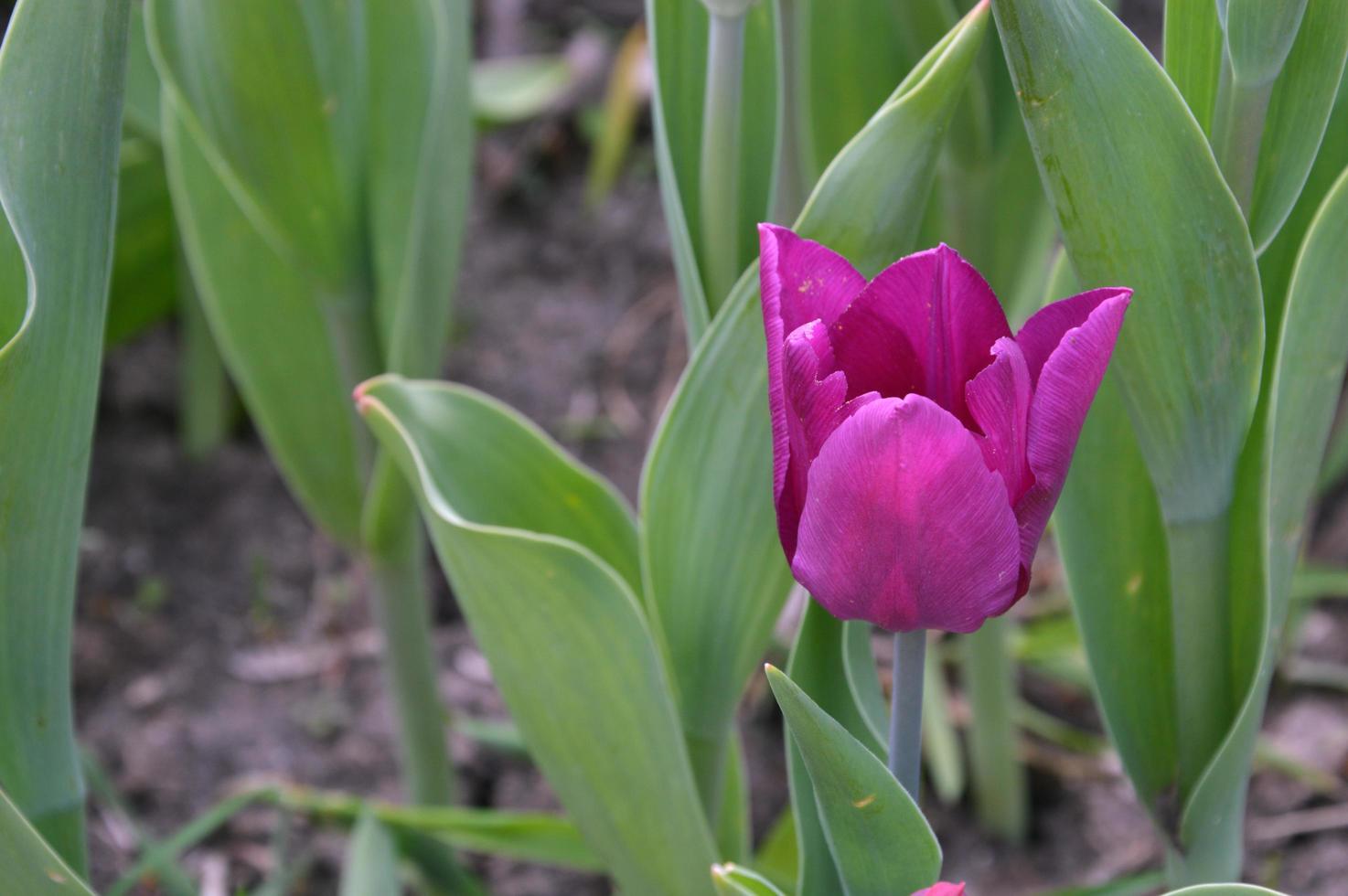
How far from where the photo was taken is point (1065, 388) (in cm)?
39

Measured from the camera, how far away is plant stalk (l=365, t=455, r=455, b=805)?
82 cm

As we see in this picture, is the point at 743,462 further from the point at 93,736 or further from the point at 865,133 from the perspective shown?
the point at 93,736

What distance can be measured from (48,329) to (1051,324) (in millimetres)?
350

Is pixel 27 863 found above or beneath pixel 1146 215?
beneath

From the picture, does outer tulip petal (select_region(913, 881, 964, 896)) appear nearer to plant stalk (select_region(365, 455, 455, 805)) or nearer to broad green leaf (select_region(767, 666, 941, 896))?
broad green leaf (select_region(767, 666, 941, 896))

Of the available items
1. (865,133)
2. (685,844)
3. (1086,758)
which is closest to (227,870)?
(685,844)

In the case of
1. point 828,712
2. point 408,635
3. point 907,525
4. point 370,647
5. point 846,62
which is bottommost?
point 370,647

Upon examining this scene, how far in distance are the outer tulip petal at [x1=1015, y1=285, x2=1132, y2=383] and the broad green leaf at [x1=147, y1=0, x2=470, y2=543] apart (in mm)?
389

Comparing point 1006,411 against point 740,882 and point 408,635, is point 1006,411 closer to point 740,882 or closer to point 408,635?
point 740,882

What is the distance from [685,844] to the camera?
60 centimetres

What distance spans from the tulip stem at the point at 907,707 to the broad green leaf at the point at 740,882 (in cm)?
6

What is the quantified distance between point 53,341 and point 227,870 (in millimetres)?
632

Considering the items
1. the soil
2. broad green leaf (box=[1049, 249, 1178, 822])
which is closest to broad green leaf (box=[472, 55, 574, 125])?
the soil

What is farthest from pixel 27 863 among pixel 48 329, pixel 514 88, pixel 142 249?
pixel 514 88
